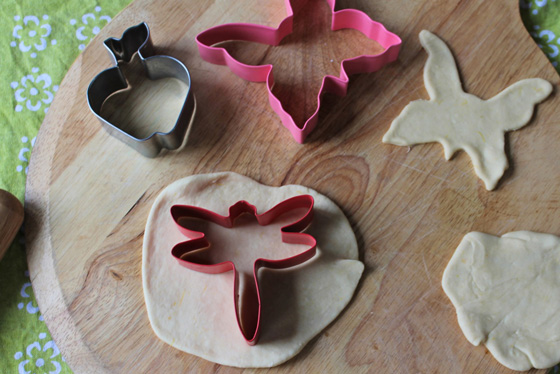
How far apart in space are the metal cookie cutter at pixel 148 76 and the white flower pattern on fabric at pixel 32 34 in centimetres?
37

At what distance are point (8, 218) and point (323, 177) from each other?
83cm

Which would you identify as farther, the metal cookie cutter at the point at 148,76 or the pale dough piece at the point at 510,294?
the metal cookie cutter at the point at 148,76

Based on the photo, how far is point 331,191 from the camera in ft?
4.43

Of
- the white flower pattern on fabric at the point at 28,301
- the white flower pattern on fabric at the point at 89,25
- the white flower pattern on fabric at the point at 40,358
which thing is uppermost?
the white flower pattern on fabric at the point at 89,25

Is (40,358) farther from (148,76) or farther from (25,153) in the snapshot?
(148,76)

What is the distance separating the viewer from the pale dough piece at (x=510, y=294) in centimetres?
121

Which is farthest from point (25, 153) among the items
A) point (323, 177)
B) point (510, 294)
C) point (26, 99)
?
point (510, 294)

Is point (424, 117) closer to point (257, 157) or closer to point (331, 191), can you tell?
point (331, 191)

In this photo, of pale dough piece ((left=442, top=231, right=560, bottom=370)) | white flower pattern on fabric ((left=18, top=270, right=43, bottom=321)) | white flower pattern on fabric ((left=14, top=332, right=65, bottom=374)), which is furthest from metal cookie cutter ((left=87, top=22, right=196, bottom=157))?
pale dough piece ((left=442, top=231, right=560, bottom=370))

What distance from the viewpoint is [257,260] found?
1.22 m

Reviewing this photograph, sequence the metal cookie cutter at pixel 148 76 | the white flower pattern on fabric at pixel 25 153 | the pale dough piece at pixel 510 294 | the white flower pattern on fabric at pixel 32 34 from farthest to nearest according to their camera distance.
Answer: the white flower pattern on fabric at pixel 32 34 → the white flower pattern on fabric at pixel 25 153 → the metal cookie cutter at pixel 148 76 → the pale dough piece at pixel 510 294

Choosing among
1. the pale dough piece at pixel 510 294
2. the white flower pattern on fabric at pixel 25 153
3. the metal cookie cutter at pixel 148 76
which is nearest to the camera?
the pale dough piece at pixel 510 294

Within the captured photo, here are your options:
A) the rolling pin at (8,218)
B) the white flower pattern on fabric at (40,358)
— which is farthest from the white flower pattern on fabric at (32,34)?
the white flower pattern on fabric at (40,358)

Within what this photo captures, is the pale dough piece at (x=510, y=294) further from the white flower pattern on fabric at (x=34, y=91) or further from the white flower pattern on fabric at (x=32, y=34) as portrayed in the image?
the white flower pattern on fabric at (x=32, y=34)
